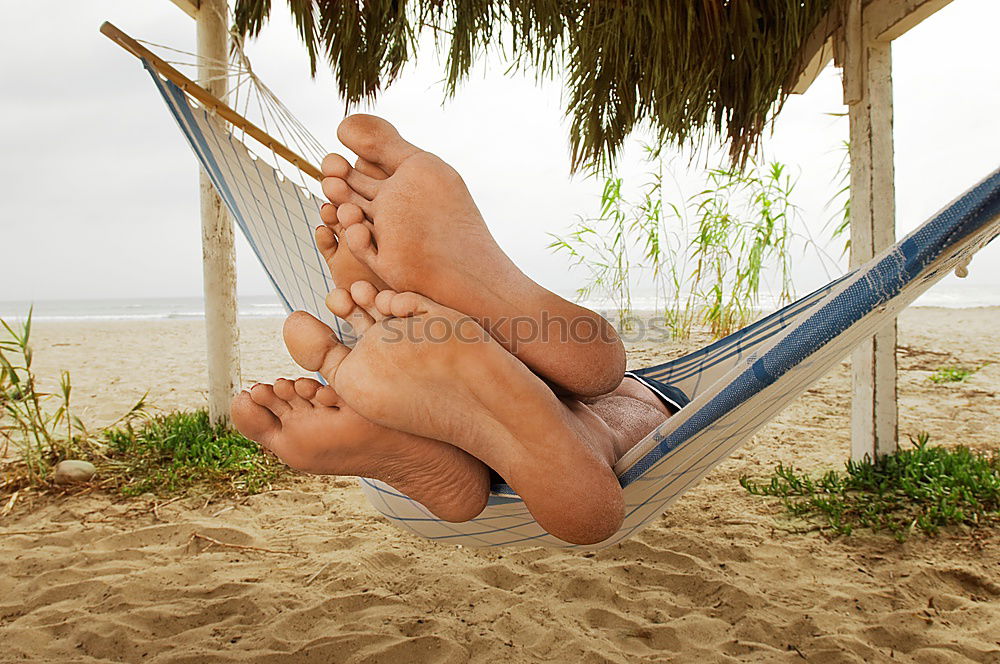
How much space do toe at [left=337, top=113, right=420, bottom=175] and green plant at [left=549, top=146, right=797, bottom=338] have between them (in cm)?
242

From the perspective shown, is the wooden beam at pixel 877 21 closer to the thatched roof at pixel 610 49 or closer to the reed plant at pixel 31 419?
the thatched roof at pixel 610 49

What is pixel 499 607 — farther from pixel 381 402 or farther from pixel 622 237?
pixel 622 237

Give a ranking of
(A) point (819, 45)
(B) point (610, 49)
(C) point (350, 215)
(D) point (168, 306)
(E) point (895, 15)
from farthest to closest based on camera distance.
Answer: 1. (D) point (168, 306)
2. (B) point (610, 49)
3. (A) point (819, 45)
4. (E) point (895, 15)
5. (C) point (350, 215)

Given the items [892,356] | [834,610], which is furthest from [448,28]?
[834,610]

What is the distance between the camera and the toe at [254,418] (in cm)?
69

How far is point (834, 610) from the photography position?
1.15 m

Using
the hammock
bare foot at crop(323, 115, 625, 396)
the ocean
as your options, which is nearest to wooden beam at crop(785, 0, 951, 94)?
the hammock

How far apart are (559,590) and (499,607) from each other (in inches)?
5.1

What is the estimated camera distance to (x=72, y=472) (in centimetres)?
183

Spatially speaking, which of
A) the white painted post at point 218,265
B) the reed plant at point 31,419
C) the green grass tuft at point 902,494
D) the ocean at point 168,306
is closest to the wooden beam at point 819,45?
the green grass tuft at point 902,494

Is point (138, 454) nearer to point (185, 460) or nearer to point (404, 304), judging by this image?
point (185, 460)

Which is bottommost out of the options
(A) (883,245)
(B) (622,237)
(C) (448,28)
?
(A) (883,245)

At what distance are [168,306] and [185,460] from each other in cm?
1169

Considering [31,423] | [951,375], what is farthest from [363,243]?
[951,375]
